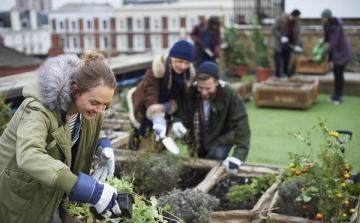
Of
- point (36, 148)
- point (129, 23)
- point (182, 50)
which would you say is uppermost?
point (182, 50)

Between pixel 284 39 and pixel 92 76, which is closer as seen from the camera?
pixel 92 76

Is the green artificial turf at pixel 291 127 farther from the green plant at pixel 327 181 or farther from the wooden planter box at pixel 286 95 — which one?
the green plant at pixel 327 181

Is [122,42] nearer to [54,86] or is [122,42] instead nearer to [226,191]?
[226,191]

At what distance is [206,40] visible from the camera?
925 cm

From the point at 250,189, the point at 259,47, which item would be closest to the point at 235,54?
the point at 259,47

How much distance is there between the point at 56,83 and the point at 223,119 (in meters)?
2.36

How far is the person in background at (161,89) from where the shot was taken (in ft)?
13.7

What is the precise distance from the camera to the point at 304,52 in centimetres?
1145

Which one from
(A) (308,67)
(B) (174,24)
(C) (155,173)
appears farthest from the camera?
(B) (174,24)

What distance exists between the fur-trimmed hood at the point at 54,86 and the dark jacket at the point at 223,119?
216 cm

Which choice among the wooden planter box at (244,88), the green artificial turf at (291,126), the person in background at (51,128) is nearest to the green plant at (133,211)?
the person in background at (51,128)

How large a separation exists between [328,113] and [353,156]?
256 cm

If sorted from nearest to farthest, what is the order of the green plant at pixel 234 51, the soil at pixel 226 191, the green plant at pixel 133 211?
the green plant at pixel 133 211 < the soil at pixel 226 191 < the green plant at pixel 234 51

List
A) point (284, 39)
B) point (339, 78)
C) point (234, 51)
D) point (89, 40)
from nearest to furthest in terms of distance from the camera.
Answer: point (339, 78), point (284, 39), point (234, 51), point (89, 40)
